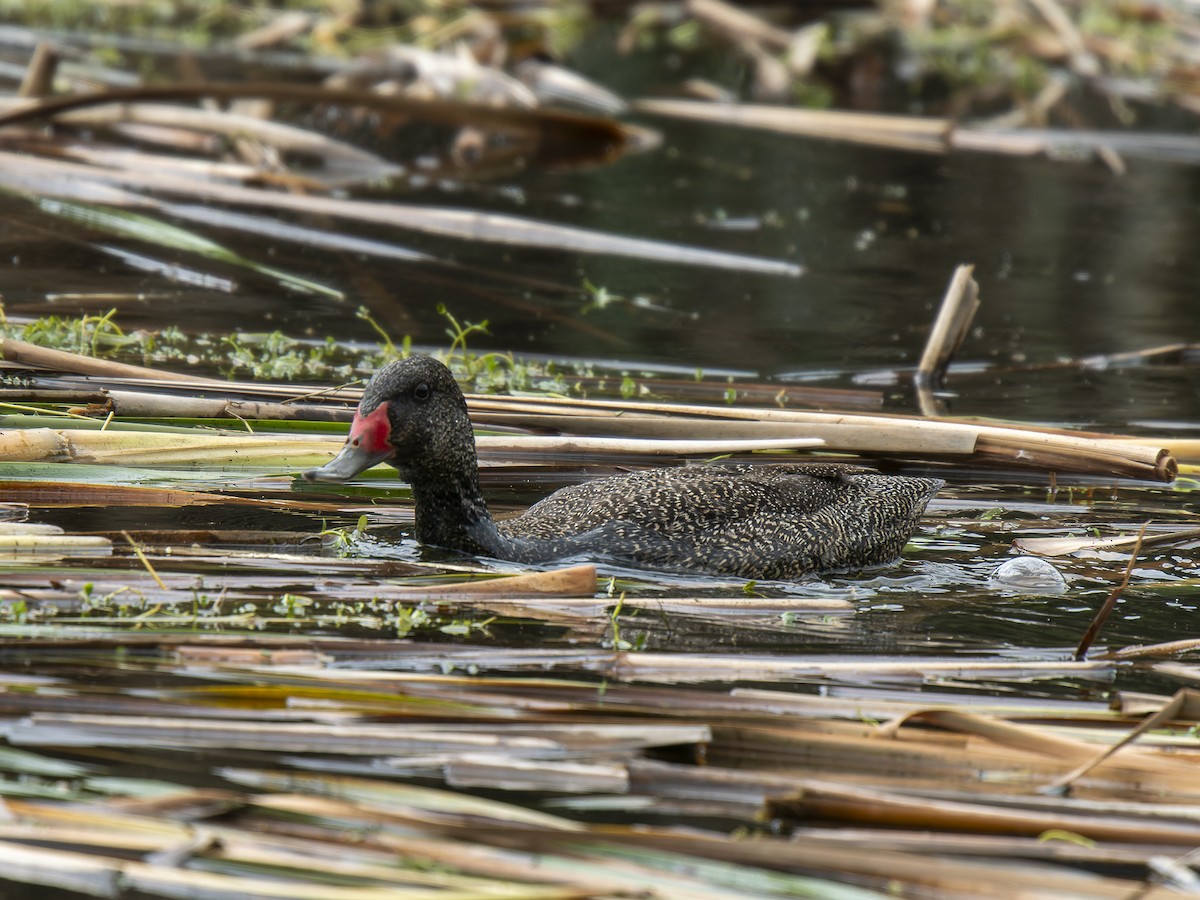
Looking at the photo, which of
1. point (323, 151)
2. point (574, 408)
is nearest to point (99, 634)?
point (574, 408)

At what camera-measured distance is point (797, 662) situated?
5.32 m

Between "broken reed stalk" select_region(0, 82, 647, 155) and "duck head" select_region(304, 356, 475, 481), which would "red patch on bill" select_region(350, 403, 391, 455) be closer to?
"duck head" select_region(304, 356, 475, 481)

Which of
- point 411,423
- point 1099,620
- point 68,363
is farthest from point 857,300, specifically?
point 1099,620

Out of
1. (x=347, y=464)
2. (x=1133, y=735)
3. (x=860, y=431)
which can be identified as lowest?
(x=1133, y=735)

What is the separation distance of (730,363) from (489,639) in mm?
4995

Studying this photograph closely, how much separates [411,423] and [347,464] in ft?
1.28

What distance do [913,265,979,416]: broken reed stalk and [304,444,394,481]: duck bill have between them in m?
3.86

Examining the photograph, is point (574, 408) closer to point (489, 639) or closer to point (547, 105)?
point (489, 639)

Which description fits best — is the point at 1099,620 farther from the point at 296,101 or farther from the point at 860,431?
the point at 296,101

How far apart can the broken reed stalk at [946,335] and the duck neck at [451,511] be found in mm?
3345

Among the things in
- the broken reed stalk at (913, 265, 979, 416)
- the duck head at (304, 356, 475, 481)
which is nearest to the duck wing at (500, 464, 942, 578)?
the duck head at (304, 356, 475, 481)

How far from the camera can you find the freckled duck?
268 inches

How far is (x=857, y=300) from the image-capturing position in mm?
12602

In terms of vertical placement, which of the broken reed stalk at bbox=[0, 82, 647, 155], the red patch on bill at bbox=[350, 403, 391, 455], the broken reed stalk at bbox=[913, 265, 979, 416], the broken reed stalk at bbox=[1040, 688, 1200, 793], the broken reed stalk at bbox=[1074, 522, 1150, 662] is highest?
the broken reed stalk at bbox=[0, 82, 647, 155]
